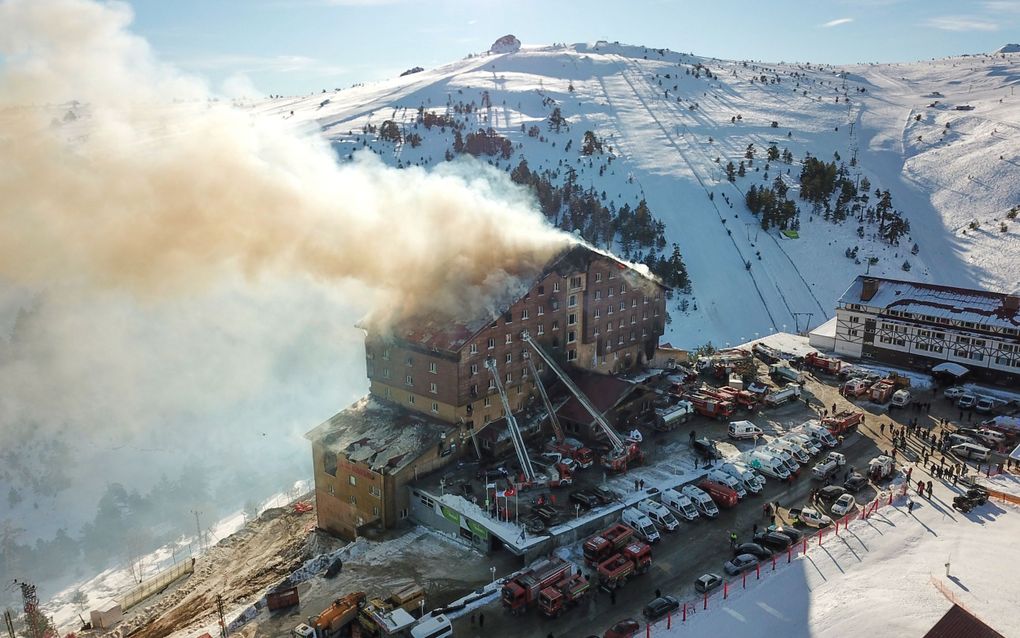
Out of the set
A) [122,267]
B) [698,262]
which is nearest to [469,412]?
[122,267]

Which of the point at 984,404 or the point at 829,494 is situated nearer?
the point at 829,494

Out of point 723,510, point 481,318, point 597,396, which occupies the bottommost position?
point 723,510

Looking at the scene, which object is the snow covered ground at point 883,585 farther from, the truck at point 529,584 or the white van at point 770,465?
the white van at point 770,465

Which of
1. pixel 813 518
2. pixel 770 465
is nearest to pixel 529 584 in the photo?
pixel 813 518

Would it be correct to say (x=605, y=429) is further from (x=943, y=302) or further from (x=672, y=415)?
(x=943, y=302)

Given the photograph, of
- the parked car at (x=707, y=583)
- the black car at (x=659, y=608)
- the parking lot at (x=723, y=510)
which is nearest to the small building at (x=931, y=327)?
the parking lot at (x=723, y=510)

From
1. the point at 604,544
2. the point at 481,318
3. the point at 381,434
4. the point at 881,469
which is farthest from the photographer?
the point at 481,318
